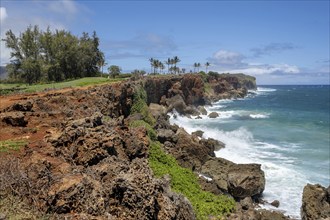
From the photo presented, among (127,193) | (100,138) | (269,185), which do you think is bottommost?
(269,185)

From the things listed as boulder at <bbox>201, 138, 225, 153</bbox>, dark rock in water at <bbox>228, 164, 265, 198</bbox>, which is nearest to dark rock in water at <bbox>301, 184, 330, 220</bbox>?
dark rock in water at <bbox>228, 164, 265, 198</bbox>

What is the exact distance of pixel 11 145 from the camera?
1652 centimetres

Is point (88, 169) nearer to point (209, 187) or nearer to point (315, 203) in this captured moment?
point (209, 187)

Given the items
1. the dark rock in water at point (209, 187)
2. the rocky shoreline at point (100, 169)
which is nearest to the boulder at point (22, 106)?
the rocky shoreline at point (100, 169)

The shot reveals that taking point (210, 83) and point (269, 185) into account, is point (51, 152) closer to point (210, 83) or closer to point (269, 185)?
point (269, 185)

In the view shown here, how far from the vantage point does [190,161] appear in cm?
3056

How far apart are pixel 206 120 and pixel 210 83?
66797 millimetres

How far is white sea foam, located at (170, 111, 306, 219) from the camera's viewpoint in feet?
88.2

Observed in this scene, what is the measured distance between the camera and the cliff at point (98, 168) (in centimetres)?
1116

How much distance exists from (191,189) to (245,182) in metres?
5.34

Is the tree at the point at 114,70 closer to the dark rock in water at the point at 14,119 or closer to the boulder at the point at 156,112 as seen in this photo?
the boulder at the point at 156,112

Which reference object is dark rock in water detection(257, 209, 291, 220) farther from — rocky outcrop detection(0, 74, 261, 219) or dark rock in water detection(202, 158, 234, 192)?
dark rock in water detection(202, 158, 234, 192)

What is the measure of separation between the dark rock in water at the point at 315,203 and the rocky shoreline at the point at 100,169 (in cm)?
6

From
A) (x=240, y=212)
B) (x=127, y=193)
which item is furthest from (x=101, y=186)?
(x=240, y=212)
